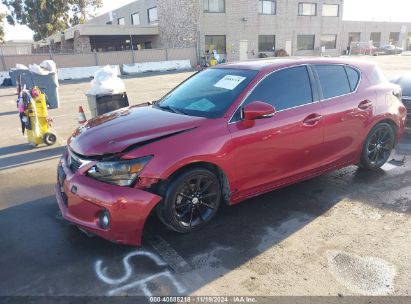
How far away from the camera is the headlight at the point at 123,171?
3.14 meters

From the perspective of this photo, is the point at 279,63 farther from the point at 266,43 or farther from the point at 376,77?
the point at 266,43

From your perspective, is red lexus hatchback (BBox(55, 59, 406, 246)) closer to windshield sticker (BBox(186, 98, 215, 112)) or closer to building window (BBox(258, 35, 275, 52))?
windshield sticker (BBox(186, 98, 215, 112))

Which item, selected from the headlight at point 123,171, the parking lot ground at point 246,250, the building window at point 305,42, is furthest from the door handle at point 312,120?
the building window at point 305,42

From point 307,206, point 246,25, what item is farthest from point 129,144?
point 246,25

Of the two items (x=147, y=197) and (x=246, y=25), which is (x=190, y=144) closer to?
(x=147, y=197)

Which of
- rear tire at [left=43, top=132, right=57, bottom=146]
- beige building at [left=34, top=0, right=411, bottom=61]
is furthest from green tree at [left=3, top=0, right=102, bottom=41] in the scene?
rear tire at [left=43, top=132, right=57, bottom=146]

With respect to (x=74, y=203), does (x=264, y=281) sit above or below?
below

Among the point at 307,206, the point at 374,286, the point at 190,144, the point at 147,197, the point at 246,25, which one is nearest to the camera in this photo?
the point at 374,286

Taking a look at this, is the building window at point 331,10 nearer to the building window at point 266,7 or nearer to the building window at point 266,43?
the building window at point 266,7

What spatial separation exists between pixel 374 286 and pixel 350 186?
2112 millimetres

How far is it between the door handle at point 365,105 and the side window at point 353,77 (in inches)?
8.5

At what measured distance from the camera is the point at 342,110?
4.37 m

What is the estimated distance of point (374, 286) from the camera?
2824mm

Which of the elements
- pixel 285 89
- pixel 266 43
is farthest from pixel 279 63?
pixel 266 43
